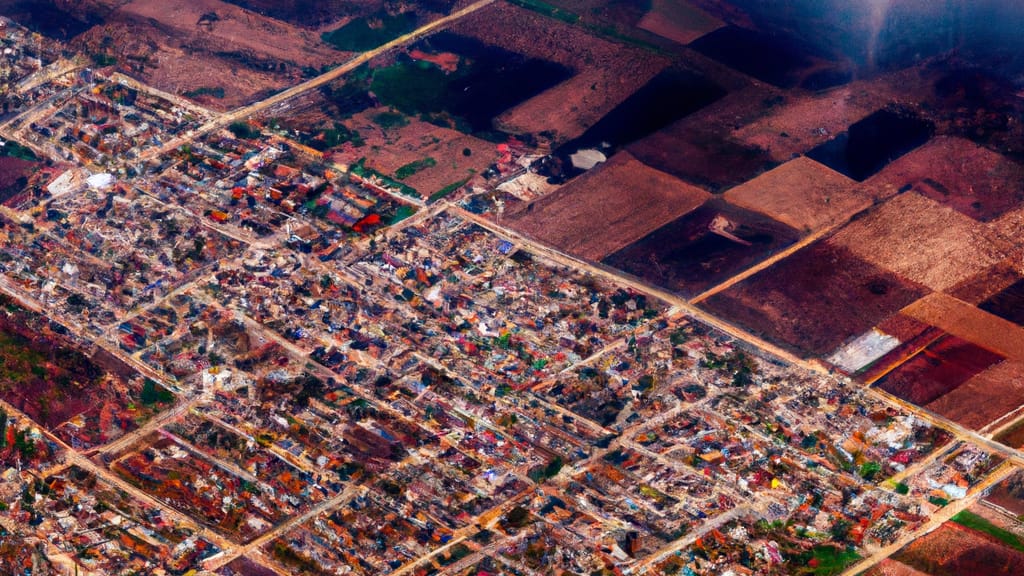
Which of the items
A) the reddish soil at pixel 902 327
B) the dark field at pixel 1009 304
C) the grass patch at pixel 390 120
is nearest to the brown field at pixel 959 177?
the dark field at pixel 1009 304

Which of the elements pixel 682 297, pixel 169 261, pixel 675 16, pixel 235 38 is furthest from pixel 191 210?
pixel 675 16

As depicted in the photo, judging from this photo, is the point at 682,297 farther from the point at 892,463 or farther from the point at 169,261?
the point at 169,261

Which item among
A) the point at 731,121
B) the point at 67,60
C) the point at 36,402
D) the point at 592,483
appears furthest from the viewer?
the point at 67,60

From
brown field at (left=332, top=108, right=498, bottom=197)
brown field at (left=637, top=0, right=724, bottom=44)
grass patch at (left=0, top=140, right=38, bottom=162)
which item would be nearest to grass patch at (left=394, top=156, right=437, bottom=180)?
brown field at (left=332, top=108, right=498, bottom=197)

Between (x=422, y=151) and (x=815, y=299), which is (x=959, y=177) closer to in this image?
(x=815, y=299)

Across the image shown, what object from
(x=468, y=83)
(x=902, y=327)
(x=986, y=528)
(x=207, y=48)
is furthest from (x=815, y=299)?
(x=207, y=48)

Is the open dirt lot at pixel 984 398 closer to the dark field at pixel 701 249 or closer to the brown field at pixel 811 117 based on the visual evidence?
the dark field at pixel 701 249
